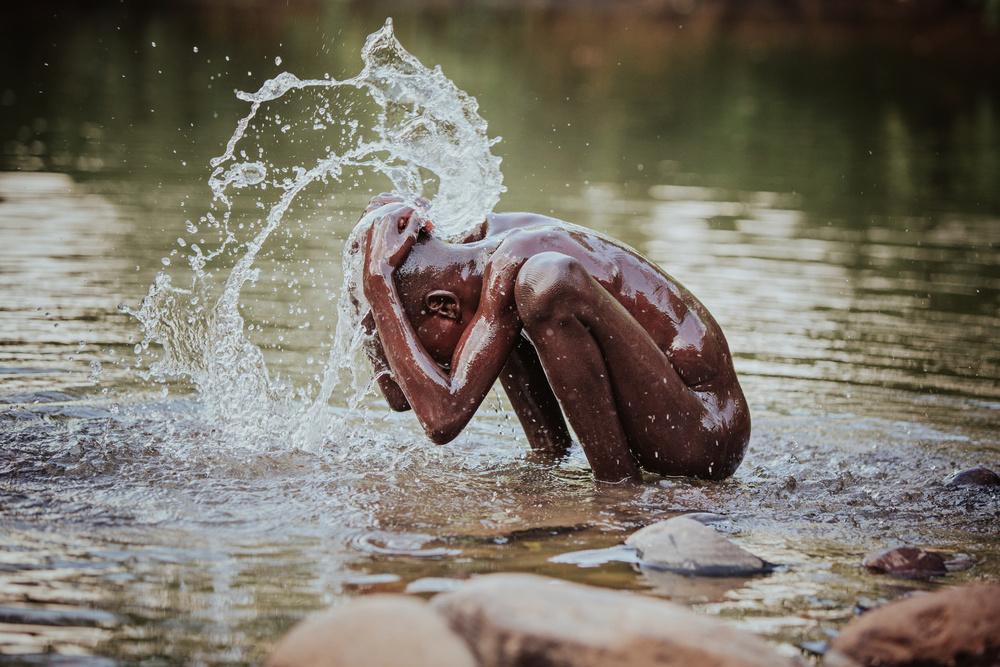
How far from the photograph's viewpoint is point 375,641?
2.99 metres

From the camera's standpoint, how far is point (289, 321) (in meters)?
8.11

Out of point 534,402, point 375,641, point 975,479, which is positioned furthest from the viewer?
point 534,402

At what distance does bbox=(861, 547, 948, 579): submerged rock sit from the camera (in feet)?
14.2

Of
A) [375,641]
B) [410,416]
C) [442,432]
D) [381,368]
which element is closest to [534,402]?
[381,368]

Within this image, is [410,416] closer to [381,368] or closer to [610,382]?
[381,368]

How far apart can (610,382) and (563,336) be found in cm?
36

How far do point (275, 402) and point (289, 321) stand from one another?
216 centimetres

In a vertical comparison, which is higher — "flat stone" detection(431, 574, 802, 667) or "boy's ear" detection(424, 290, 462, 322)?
"boy's ear" detection(424, 290, 462, 322)

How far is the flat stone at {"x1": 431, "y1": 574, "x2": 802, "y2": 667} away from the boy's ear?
181cm

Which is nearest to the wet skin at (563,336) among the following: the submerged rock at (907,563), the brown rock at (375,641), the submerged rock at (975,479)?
the submerged rock at (907,563)

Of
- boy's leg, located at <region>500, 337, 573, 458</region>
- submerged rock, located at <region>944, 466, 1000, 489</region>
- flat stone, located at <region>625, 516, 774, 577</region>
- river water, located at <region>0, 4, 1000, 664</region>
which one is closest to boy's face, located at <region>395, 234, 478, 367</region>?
boy's leg, located at <region>500, 337, 573, 458</region>

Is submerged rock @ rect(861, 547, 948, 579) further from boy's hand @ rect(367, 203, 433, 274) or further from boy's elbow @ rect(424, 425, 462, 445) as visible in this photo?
boy's hand @ rect(367, 203, 433, 274)

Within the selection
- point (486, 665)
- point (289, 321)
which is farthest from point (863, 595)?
point (289, 321)

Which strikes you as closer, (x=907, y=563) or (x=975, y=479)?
(x=907, y=563)
